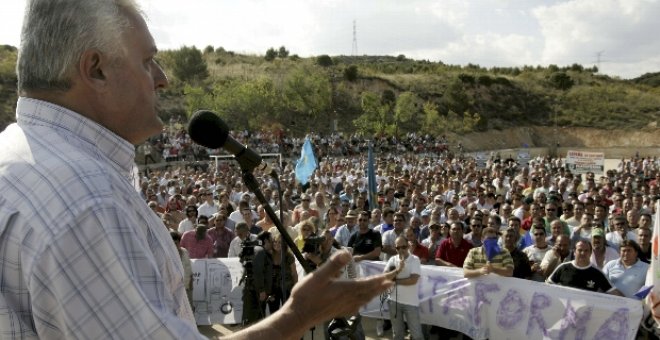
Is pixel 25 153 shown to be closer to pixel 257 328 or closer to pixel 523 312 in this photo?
pixel 257 328

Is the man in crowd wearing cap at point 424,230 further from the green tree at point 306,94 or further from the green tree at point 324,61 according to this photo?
the green tree at point 324,61

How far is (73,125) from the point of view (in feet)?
3.85

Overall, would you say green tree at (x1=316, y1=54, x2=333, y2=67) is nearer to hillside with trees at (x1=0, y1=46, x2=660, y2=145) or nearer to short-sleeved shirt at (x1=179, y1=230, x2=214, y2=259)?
hillside with trees at (x1=0, y1=46, x2=660, y2=145)

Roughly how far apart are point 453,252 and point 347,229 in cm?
199

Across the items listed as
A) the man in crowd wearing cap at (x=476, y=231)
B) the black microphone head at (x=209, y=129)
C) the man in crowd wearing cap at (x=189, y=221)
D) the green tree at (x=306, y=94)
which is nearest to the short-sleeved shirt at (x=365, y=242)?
the man in crowd wearing cap at (x=476, y=231)

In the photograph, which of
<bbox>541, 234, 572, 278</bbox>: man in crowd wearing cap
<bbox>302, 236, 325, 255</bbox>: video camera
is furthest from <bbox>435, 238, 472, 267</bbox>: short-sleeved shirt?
<bbox>302, 236, 325, 255</bbox>: video camera

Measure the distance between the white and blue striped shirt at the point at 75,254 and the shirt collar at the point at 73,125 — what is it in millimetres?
35

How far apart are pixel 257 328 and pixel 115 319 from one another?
291mm

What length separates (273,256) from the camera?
718 centimetres

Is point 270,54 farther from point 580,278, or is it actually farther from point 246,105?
point 580,278

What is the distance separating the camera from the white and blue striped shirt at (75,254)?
964 mm

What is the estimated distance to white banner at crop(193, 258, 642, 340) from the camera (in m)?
6.34

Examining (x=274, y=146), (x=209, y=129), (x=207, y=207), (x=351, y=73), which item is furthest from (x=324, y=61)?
(x=209, y=129)

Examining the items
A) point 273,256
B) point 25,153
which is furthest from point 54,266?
point 273,256
